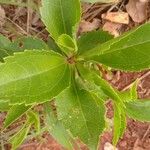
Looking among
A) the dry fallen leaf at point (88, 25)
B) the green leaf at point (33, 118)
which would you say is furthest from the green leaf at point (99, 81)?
the dry fallen leaf at point (88, 25)

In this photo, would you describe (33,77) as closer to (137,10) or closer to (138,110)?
(138,110)

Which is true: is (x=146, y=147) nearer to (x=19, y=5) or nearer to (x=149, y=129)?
(x=149, y=129)

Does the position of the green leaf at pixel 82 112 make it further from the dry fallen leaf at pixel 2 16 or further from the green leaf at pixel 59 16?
the dry fallen leaf at pixel 2 16

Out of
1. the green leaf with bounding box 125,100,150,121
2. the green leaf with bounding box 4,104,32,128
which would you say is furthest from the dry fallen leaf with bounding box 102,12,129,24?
the green leaf with bounding box 4,104,32,128

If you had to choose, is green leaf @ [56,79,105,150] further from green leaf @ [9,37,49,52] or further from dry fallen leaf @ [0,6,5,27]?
dry fallen leaf @ [0,6,5,27]

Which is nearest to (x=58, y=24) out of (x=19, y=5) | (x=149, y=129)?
(x=19, y=5)
